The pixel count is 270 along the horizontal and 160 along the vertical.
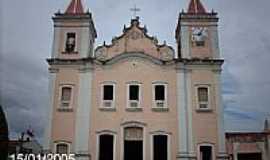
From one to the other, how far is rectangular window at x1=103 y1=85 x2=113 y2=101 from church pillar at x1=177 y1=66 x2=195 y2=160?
4579 millimetres

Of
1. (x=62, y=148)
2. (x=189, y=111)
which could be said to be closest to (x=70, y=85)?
(x=62, y=148)

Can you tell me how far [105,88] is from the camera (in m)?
26.8

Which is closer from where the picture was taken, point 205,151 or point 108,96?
point 205,151

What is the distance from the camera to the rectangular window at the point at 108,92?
26516 millimetres

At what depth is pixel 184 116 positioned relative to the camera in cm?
2580

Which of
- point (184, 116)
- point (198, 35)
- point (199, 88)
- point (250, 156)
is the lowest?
point (250, 156)

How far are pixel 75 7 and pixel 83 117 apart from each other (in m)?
9.08

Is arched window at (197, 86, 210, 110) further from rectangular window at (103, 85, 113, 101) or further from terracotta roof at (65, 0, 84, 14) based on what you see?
terracotta roof at (65, 0, 84, 14)

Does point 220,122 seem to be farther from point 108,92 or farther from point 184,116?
point 108,92

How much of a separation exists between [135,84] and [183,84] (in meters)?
3.27

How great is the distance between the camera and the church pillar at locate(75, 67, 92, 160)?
82.5 feet

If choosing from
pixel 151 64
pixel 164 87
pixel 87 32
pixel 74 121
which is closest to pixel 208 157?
pixel 164 87

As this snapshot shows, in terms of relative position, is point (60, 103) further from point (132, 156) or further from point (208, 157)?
point (208, 157)

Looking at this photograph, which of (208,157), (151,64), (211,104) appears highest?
(151,64)
